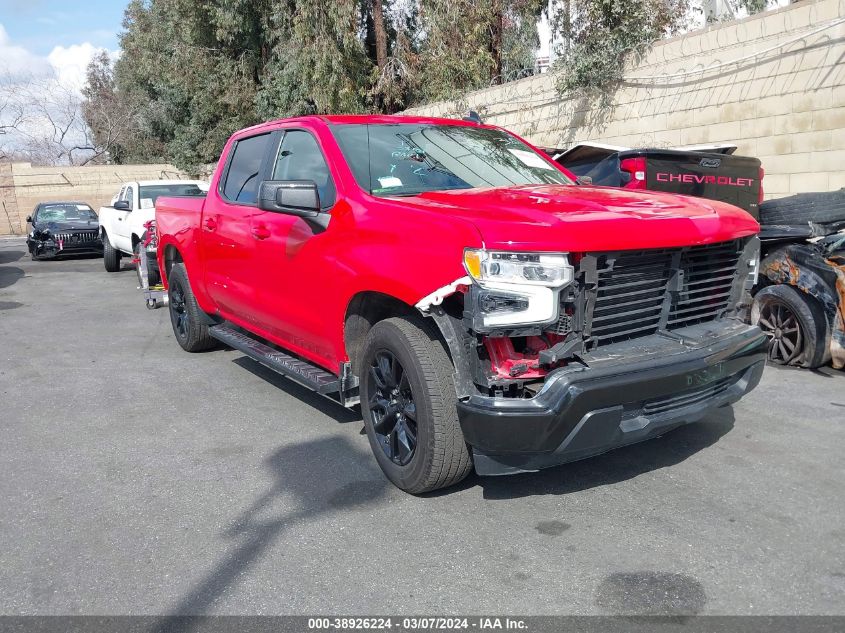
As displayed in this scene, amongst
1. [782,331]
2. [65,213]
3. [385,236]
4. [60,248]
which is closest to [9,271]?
[60,248]

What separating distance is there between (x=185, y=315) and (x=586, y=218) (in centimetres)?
495

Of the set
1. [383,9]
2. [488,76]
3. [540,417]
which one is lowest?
[540,417]

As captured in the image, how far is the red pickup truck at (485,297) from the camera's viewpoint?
321 cm

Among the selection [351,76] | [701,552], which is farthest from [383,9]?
[701,552]

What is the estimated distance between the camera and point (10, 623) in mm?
2871

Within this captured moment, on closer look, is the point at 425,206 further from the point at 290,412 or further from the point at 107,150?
the point at 107,150

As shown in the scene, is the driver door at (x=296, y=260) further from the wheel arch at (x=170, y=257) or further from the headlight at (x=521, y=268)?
the wheel arch at (x=170, y=257)

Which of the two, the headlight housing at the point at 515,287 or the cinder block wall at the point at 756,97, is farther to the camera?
the cinder block wall at the point at 756,97

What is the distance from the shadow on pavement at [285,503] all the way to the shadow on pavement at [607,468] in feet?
2.00

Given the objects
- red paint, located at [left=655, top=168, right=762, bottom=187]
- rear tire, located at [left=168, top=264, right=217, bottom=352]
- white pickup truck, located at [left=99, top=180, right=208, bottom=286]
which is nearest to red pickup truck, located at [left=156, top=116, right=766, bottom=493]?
rear tire, located at [left=168, top=264, right=217, bottom=352]

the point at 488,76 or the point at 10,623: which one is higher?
the point at 488,76

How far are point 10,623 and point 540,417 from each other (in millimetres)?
2241

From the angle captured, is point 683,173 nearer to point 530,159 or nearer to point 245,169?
point 530,159

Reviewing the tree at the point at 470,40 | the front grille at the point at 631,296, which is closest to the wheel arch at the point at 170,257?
the front grille at the point at 631,296
